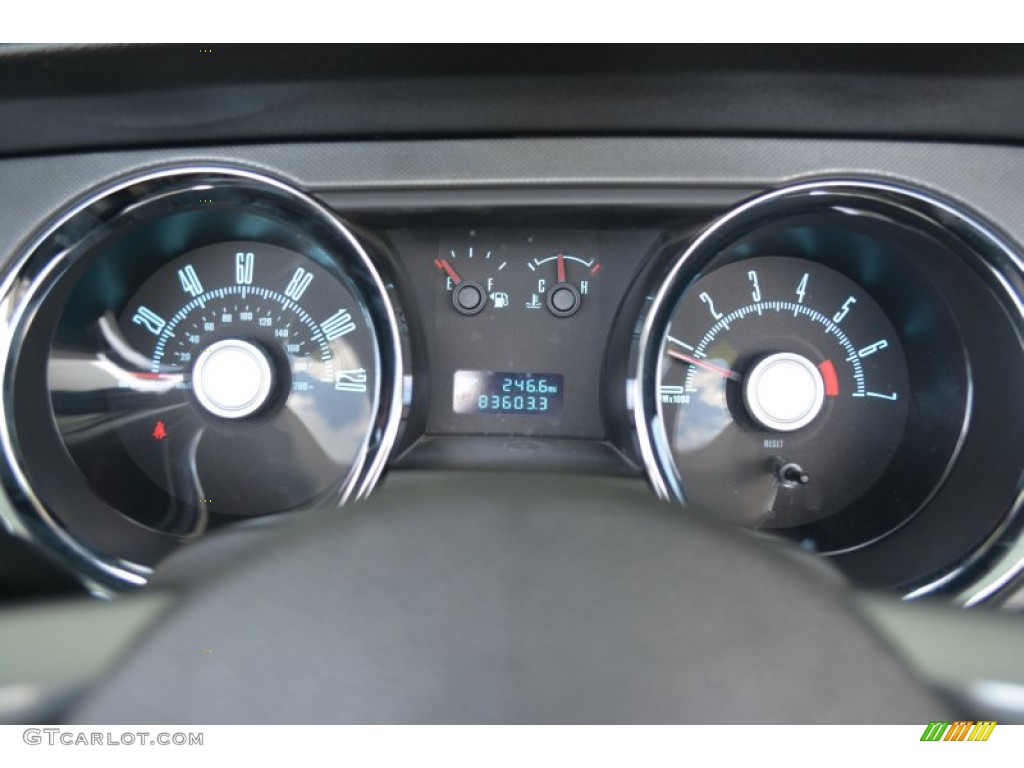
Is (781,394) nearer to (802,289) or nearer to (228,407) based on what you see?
(802,289)

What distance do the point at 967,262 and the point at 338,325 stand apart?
4.78ft

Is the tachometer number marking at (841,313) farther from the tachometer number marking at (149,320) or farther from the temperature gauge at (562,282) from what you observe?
the tachometer number marking at (149,320)

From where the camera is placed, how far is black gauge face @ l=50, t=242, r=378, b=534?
1.95 m

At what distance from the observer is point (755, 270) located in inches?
79.4

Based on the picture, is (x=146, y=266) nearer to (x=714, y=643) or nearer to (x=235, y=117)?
(x=235, y=117)

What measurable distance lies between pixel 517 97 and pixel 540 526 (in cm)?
96

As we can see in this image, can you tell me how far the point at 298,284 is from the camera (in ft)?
6.58

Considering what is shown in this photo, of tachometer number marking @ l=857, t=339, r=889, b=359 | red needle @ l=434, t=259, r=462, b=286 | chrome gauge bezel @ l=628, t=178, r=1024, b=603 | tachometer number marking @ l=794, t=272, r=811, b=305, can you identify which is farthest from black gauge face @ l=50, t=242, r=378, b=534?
tachometer number marking @ l=857, t=339, r=889, b=359

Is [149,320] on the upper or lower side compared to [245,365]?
upper

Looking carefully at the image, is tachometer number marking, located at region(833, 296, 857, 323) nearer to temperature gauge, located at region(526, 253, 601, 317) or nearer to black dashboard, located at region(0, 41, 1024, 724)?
black dashboard, located at region(0, 41, 1024, 724)

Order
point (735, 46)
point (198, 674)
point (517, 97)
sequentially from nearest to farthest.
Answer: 1. point (198, 674)
2. point (735, 46)
3. point (517, 97)

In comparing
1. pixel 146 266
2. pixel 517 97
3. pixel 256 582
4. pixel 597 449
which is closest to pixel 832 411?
pixel 597 449
